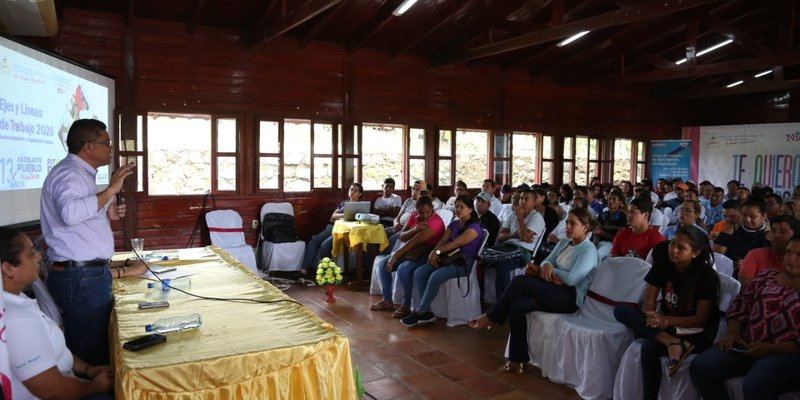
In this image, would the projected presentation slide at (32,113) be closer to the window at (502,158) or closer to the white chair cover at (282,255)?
the white chair cover at (282,255)

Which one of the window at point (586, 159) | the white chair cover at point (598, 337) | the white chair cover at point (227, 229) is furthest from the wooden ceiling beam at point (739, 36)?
the white chair cover at point (227, 229)

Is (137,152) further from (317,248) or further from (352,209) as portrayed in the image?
(352,209)

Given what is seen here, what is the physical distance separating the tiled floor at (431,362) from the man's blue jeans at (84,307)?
150cm

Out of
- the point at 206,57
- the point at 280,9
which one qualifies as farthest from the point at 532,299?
the point at 206,57

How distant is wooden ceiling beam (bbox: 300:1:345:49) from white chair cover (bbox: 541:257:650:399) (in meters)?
4.45

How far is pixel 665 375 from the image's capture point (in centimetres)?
283

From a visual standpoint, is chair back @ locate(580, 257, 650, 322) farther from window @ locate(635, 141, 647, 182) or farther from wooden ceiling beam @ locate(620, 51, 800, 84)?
window @ locate(635, 141, 647, 182)

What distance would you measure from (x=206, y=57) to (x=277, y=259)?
104 inches

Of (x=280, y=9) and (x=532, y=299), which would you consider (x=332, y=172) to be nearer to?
(x=280, y=9)

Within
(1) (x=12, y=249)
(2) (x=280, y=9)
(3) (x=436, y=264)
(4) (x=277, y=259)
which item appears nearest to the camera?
(1) (x=12, y=249)

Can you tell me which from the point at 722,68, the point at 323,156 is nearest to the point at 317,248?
the point at 323,156

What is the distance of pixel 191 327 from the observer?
2000 millimetres

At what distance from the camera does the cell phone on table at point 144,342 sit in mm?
1809

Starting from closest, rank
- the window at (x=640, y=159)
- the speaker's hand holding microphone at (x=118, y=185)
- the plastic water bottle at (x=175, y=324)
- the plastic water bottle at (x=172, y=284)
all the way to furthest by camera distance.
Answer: the plastic water bottle at (x=175, y=324) → the speaker's hand holding microphone at (x=118, y=185) → the plastic water bottle at (x=172, y=284) → the window at (x=640, y=159)
